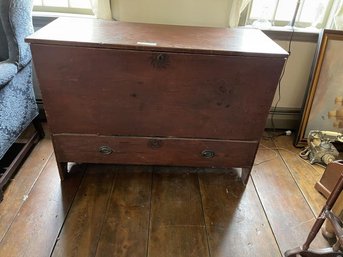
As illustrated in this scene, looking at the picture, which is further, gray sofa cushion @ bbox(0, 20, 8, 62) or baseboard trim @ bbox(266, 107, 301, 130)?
baseboard trim @ bbox(266, 107, 301, 130)

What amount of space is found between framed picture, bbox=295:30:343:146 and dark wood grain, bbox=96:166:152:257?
1042mm

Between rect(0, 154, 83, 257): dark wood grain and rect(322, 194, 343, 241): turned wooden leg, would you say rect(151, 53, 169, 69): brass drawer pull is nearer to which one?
rect(0, 154, 83, 257): dark wood grain

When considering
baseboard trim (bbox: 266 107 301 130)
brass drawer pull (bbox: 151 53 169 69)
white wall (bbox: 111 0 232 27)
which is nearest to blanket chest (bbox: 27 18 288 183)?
brass drawer pull (bbox: 151 53 169 69)

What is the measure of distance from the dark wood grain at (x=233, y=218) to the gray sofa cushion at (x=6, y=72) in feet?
3.44

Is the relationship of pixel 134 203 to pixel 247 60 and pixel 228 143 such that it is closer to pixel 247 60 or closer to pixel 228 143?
pixel 228 143

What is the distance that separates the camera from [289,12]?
68.4 inches

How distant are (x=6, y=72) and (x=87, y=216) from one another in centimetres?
73

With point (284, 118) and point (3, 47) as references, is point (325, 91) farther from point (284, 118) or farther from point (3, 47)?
point (3, 47)

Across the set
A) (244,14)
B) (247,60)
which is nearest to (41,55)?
(247,60)

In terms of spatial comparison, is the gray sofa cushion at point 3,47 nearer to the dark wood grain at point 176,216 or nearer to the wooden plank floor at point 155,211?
the wooden plank floor at point 155,211

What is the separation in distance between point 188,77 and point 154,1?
68 cm

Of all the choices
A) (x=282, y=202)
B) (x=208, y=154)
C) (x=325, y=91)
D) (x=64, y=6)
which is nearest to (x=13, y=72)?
(x=64, y=6)

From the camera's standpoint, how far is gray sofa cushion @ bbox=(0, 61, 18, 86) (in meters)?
1.22

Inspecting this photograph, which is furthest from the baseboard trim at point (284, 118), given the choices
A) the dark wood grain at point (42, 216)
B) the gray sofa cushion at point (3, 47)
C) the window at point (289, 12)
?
the gray sofa cushion at point (3, 47)
